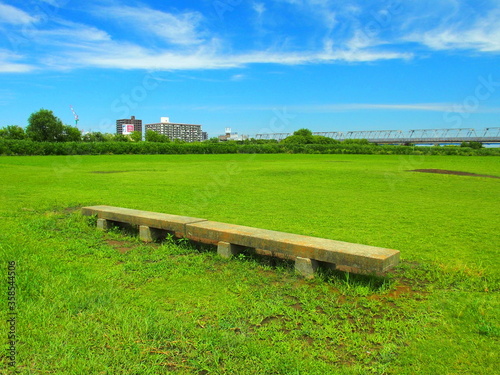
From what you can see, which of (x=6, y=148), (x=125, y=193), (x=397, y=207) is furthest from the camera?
(x=6, y=148)

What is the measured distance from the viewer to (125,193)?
13.3m

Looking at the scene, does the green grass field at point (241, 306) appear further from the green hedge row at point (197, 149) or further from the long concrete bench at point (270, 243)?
the green hedge row at point (197, 149)

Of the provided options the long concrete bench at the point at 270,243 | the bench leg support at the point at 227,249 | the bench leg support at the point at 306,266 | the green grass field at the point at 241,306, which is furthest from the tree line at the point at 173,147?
the bench leg support at the point at 306,266

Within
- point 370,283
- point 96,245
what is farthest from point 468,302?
point 96,245

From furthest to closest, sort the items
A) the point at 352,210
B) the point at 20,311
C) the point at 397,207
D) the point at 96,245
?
1. the point at 397,207
2. the point at 352,210
3. the point at 96,245
4. the point at 20,311

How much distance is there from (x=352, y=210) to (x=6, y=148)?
139 ft

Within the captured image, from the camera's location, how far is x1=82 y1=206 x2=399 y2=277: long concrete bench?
15.0 ft

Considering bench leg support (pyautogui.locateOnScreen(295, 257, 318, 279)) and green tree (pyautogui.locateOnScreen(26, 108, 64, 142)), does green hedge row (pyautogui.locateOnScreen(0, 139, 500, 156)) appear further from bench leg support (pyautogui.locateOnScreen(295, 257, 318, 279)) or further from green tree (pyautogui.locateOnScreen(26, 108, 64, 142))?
bench leg support (pyautogui.locateOnScreen(295, 257, 318, 279))

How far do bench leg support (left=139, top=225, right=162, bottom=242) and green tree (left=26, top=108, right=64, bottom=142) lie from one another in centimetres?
7879

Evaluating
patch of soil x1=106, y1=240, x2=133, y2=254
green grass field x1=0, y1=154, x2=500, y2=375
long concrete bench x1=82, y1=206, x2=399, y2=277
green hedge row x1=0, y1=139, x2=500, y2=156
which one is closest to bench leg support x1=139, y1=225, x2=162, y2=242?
long concrete bench x1=82, y1=206, x2=399, y2=277

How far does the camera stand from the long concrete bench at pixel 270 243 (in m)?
4.57

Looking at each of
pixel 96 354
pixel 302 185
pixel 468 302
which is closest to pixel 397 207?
pixel 302 185

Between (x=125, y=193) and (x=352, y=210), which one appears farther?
(x=125, y=193)

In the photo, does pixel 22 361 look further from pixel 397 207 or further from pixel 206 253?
pixel 397 207
